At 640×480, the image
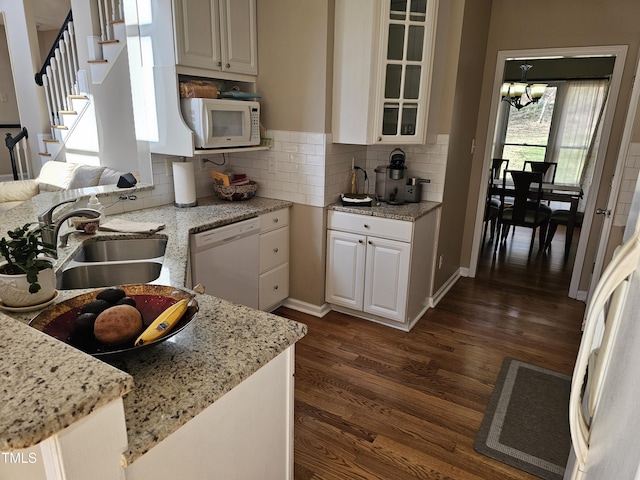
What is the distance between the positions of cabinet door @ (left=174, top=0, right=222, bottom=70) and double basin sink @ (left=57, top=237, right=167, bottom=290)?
1.14 m

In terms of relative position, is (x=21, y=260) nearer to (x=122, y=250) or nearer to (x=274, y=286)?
(x=122, y=250)

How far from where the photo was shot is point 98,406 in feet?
2.22

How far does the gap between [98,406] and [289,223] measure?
8.77 ft

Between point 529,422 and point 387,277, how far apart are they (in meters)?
1.25

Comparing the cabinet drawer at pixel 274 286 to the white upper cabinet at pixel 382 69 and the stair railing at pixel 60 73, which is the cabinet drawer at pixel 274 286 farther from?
the stair railing at pixel 60 73

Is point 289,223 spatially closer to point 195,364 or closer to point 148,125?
point 148,125

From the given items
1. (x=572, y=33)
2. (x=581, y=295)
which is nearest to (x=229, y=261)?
(x=581, y=295)

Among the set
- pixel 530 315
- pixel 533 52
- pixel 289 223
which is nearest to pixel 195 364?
pixel 289 223

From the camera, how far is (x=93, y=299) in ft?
4.01

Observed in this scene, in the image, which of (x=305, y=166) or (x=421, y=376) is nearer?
(x=421, y=376)

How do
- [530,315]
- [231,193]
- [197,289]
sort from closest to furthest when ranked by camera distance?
[197,289], [231,193], [530,315]

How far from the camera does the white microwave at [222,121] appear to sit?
8.66 feet

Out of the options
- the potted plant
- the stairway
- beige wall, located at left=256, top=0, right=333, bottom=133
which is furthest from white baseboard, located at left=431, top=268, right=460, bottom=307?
the potted plant

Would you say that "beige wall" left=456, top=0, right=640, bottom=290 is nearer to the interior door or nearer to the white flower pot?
the interior door
